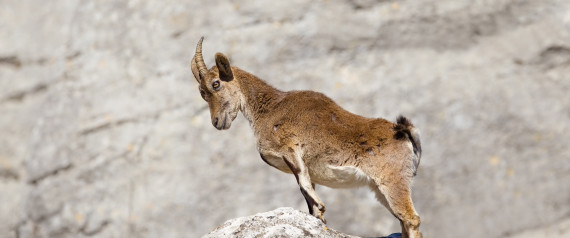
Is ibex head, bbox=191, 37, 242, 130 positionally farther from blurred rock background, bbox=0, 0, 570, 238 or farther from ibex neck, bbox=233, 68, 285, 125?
blurred rock background, bbox=0, 0, 570, 238

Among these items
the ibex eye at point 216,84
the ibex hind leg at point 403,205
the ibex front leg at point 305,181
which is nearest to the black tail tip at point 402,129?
the ibex hind leg at point 403,205

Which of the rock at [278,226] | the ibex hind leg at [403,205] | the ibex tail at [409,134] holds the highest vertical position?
the ibex tail at [409,134]

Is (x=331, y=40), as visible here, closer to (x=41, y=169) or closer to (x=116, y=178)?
(x=116, y=178)

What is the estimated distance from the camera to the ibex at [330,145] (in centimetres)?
888

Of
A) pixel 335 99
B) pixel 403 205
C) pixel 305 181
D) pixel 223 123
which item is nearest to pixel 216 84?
pixel 223 123

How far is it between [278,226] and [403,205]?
55.3 inches

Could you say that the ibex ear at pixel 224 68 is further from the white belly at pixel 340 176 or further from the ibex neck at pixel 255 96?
the white belly at pixel 340 176

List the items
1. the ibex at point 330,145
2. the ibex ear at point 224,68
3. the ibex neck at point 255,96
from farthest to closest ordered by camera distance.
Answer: the ibex neck at point 255,96 → the ibex ear at point 224,68 → the ibex at point 330,145

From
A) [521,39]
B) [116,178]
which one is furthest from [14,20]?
[521,39]

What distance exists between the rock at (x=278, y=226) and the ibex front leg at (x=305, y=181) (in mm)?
179

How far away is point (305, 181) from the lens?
8898 millimetres

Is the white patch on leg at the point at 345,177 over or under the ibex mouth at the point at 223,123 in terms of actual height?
under

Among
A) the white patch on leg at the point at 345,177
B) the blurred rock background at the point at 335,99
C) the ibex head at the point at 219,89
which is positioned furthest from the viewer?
the blurred rock background at the point at 335,99

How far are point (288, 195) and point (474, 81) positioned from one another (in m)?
4.30
